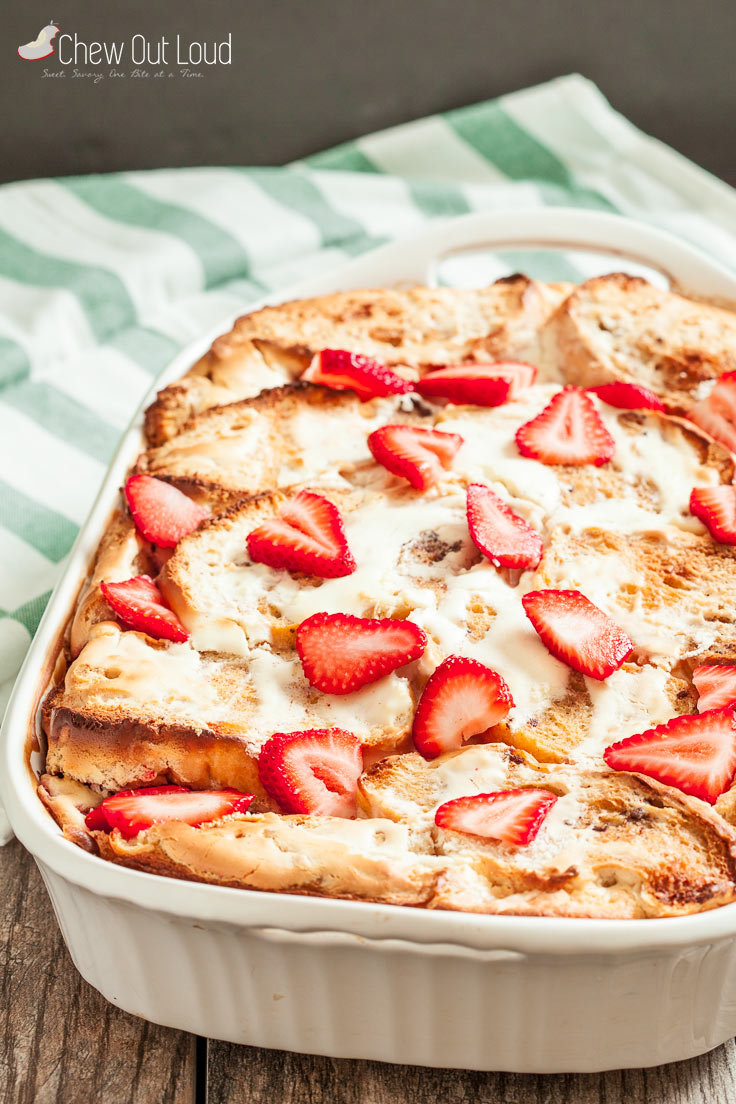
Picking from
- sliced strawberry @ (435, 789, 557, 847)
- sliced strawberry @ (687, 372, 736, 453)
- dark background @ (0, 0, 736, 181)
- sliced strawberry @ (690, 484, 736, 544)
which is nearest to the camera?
sliced strawberry @ (435, 789, 557, 847)

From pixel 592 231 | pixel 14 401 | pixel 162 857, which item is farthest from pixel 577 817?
pixel 14 401

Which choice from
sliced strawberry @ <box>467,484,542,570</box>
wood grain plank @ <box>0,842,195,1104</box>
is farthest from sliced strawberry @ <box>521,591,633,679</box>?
wood grain plank @ <box>0,842,195,1104</box>

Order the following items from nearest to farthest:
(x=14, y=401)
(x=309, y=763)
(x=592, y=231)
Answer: (x=309, y=763), (x=592, y=231), (x=14, y=401)

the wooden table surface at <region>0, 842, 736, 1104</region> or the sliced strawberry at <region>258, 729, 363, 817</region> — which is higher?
the sliced strawberry at <region>258, 729, 363, 817</region>

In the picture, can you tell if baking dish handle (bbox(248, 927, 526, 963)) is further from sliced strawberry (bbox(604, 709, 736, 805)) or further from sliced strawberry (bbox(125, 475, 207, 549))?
sliced strawberry (bbox(125, 475, 207, 549))

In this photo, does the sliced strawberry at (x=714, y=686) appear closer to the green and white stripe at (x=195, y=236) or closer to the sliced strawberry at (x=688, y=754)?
the sliced strawberry at (x=688, y=754)

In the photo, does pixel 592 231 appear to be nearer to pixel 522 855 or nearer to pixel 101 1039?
pixel 522 855

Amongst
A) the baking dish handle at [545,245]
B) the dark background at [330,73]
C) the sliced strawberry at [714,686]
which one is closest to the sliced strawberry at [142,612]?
the sliced strawberry at [714,686]
